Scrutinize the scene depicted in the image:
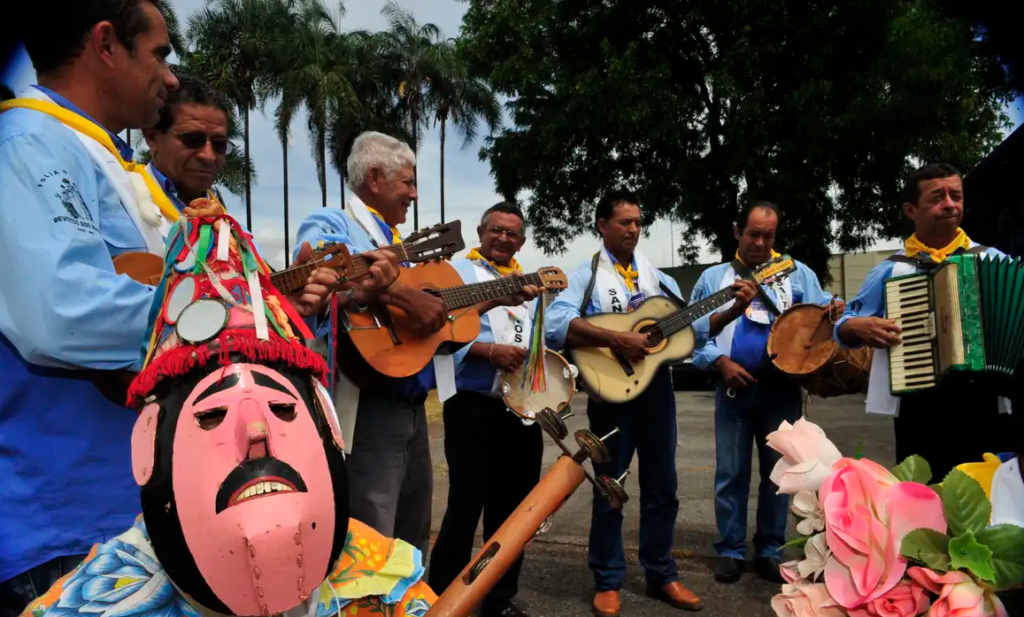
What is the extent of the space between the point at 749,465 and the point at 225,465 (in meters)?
3.84

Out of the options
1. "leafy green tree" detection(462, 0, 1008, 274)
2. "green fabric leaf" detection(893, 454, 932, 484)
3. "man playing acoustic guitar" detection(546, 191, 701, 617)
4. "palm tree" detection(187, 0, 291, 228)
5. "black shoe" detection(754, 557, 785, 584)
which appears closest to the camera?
"green fabric leaf" detection(893, 454, 932, 484)

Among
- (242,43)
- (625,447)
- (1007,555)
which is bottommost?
(625,447)

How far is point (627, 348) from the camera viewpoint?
3.86 meters

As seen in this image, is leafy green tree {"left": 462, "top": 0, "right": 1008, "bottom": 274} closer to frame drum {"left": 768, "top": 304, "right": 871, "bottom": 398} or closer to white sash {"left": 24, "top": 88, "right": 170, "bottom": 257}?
frame drum {"left": 768, "top": 304, "right": 871, "bottom": 398}

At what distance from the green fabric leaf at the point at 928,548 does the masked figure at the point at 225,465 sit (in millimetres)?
837

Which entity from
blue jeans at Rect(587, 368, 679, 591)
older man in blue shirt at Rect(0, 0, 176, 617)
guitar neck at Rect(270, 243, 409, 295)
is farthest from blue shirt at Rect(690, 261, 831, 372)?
older man in blue shirt at Rect(0, 0, 176, 617)

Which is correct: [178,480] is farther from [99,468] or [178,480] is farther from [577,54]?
[577,54]

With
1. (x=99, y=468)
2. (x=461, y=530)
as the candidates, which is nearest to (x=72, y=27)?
(x=99, y=468)

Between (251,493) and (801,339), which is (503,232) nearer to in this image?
(801,339)

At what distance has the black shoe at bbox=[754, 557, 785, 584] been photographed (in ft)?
13.3

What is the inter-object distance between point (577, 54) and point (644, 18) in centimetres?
150

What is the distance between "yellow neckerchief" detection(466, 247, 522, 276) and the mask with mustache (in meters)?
3.08

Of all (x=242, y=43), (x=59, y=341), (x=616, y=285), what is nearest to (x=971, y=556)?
(x=59, y=341)

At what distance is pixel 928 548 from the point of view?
1.08 metres
